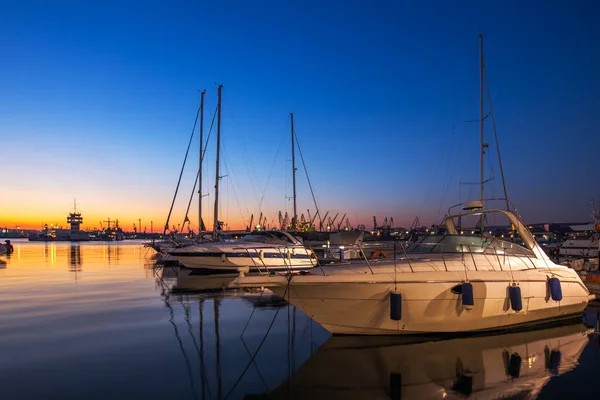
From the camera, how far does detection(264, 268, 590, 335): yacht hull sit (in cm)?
988

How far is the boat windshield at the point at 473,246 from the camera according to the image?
1190 cm

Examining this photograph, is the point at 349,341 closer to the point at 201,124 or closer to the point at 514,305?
the point at 514,305

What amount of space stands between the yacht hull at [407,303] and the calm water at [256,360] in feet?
1.34

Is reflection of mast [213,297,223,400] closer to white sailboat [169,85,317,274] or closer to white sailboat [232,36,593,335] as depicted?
white sailboat [232,36,593,335]

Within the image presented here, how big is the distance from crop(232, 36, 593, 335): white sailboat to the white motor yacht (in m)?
0.02

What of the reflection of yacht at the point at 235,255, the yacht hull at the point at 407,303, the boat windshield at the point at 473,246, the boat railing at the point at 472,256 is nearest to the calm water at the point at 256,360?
the yacht hull at the point at 407,303

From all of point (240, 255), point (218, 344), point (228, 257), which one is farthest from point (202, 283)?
point (218, 344)

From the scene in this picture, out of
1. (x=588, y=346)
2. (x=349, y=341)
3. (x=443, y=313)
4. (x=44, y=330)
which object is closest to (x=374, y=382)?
(x=349, y=341)

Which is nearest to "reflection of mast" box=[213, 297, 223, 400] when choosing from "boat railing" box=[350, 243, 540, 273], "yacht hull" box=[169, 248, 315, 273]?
"boat railing" box=[350, 243, 540, 273]

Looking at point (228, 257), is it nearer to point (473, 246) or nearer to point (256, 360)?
point (473, 246)

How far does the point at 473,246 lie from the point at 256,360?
697cm

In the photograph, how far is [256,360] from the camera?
8.77m

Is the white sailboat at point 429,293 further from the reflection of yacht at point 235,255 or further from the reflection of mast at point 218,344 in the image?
the reflection of yacht at point 235,255

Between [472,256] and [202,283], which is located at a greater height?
[472,256]
